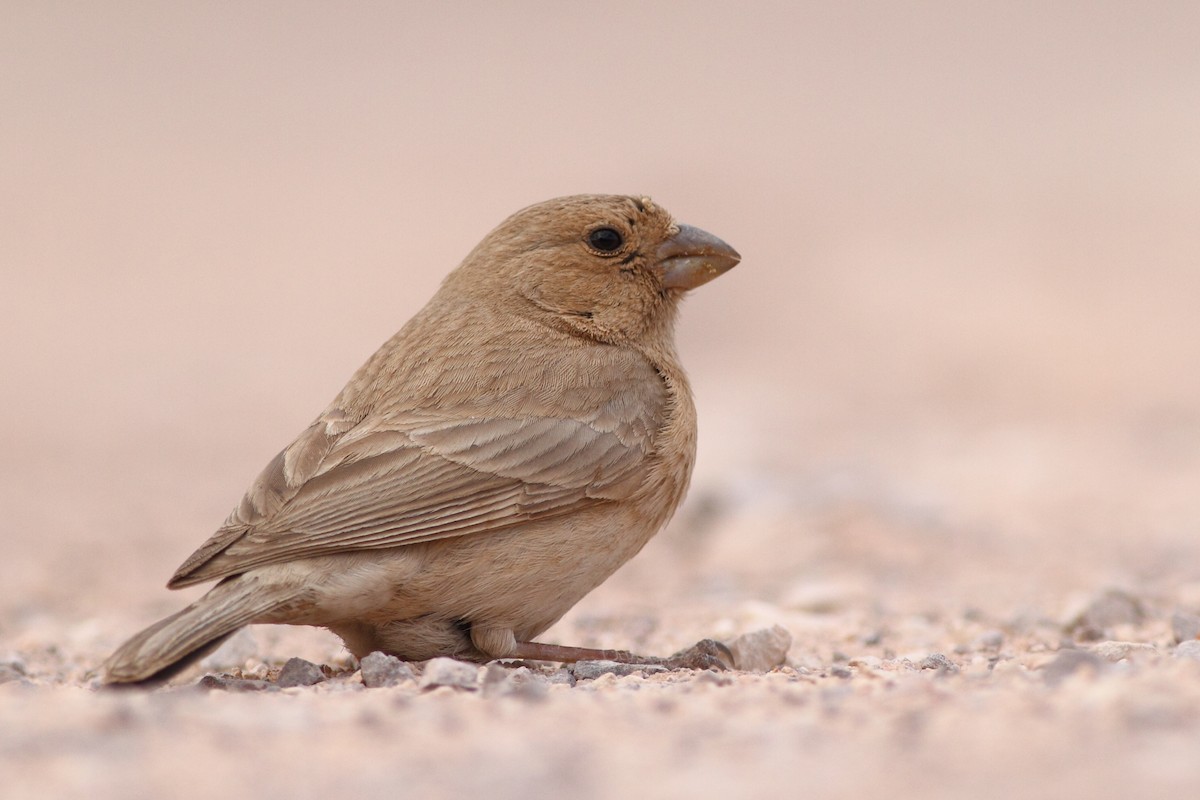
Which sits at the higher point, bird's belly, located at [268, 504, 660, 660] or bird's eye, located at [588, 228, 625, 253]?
bird's eye, located at [588, 228, 625, 253]

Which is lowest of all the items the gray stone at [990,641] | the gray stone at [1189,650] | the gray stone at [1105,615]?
the gray stone at [1189,650]

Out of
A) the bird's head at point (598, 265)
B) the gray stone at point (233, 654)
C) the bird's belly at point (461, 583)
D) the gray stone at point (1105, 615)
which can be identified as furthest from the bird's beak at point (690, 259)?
the gray stone at point (233, 654)

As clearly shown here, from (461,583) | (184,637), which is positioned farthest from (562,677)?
(184,637)

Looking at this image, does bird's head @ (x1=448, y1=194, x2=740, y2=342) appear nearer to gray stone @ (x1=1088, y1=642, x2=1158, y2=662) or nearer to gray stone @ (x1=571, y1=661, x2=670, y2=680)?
gray stone @ (x1=571, y1=661, x2=670, y2=680)

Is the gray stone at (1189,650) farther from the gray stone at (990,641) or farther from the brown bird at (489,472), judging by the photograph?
the brown bird at (489,472)

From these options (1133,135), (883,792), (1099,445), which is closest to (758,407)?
(1099,445)

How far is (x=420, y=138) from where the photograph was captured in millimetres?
27828

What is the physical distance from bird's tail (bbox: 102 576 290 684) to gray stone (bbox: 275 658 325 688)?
0.86ft

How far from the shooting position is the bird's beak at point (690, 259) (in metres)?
6.04

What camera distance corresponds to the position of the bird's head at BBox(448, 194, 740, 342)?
5.94 meters

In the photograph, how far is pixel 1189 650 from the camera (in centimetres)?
488

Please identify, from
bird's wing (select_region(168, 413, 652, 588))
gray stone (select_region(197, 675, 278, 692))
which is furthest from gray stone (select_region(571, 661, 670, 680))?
gray stone (select_region(197, 675, 278, 692))

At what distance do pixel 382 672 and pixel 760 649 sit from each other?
1.47 m

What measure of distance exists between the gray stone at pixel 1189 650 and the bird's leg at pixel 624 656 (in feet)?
4.49
